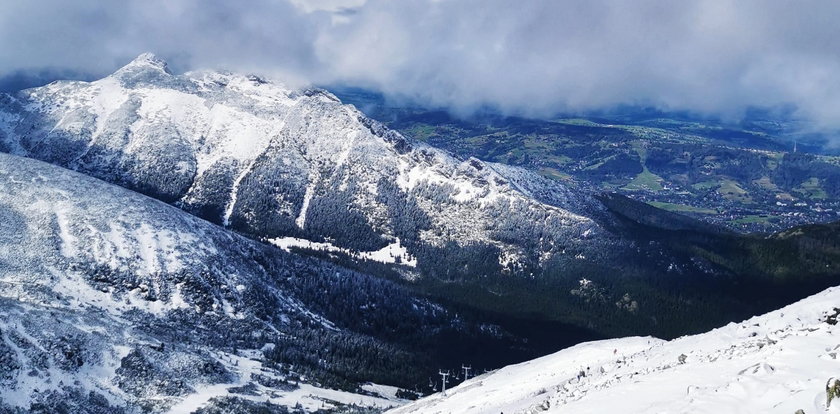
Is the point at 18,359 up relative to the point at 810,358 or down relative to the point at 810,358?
down

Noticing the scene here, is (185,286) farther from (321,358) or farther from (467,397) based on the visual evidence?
(467,397)

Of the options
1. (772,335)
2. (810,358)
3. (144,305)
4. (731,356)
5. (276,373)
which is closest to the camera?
(810,358)

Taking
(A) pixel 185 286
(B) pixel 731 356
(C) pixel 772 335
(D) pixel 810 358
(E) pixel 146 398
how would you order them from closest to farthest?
(D) pixel 810 358
(B) pixel 731 356
(C) pixel 772 335
(E) pixel 146 398
(A) pixel 185 286

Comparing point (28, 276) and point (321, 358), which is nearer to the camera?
point (28, 276)

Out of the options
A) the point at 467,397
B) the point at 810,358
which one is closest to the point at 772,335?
the point at 810,358

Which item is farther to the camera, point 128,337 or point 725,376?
point 128,337

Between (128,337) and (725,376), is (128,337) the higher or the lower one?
the lower one

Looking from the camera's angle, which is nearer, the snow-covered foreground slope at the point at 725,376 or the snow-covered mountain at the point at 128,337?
the snow-covered foreground slope at the point at 725,376

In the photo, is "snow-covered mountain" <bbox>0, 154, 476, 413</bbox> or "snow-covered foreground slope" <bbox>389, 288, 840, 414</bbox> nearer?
"snow-covered foreground slope" <bbox>389, 288, 840, 414</bbox>
